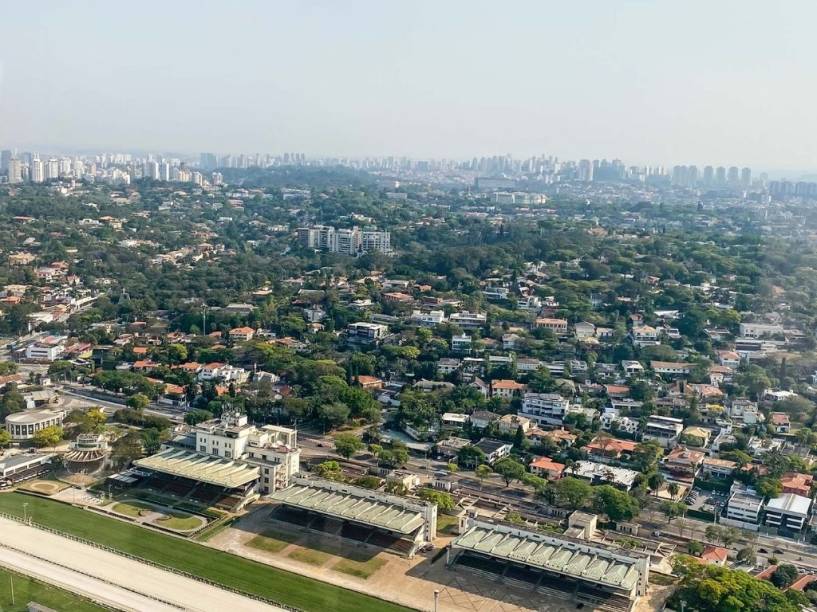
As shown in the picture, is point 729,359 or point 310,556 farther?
point 729,359

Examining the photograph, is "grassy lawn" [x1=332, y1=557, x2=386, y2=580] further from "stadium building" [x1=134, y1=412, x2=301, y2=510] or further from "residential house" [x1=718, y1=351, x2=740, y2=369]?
"residential house" [x1=718, y1=351, x2=740, y2=369]

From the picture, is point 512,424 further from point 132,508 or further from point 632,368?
point 132,508

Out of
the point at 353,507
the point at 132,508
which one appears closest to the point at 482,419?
the point at 353,507

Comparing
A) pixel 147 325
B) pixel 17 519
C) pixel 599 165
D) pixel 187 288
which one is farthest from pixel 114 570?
pixel 599 165

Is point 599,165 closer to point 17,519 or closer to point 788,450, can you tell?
point 788,450

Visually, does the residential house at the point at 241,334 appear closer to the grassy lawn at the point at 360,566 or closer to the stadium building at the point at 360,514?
the stadium building at the point at 360,514

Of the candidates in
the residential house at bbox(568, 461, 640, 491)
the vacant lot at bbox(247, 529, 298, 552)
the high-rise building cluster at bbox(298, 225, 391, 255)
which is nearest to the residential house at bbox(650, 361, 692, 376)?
the residential house at bbox(568, 461, 640, 491)

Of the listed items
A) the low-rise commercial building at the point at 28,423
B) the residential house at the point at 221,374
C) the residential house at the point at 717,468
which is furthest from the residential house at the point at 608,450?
the low-rise commercial building at the point at 28,423

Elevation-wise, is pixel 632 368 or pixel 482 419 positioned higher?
pixel 632 368
